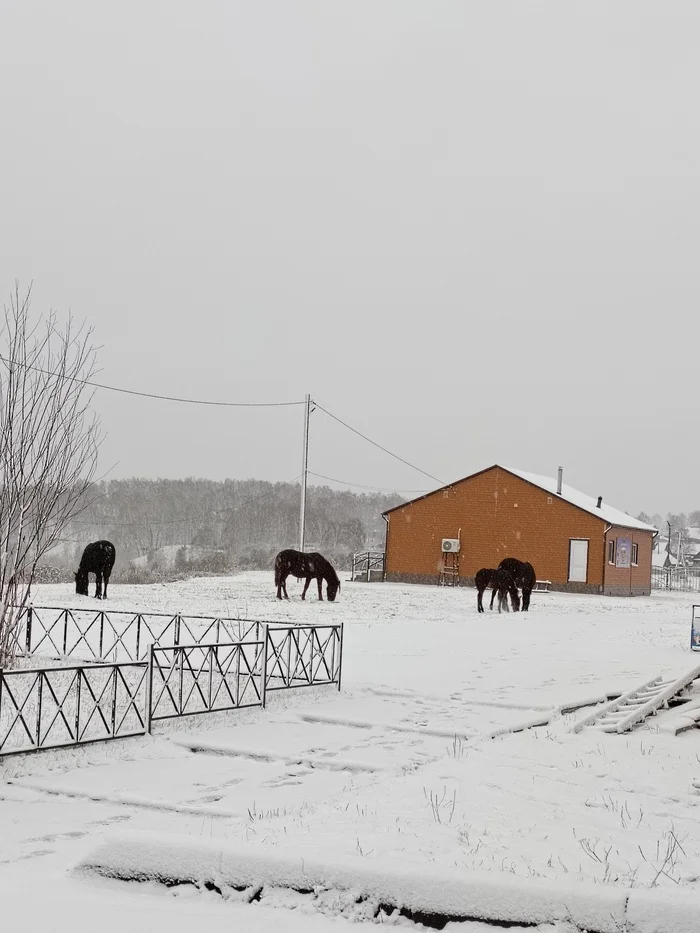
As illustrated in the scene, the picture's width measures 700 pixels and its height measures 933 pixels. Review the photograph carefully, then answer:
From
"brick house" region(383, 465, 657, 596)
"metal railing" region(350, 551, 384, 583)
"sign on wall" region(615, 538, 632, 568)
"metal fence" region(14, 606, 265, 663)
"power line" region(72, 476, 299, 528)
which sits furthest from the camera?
"power line" region(72, 476, 299, 528)

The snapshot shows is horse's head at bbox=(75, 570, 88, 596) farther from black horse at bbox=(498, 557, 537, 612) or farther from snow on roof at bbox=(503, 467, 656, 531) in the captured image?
snow on roof at bbox=(503, 467, 656, 531)

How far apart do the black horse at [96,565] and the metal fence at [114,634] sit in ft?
16.9

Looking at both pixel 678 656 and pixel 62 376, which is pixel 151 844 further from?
pixel 678 656

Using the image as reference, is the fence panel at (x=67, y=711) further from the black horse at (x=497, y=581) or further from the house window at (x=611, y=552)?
the house window at (x=611, y=552)

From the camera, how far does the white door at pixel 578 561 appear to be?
3956 centimetres

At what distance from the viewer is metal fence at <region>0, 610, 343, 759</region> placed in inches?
350

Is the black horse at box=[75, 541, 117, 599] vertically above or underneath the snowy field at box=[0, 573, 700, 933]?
above

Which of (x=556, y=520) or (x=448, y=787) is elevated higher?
(x=556, y=520)

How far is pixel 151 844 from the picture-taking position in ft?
17.2

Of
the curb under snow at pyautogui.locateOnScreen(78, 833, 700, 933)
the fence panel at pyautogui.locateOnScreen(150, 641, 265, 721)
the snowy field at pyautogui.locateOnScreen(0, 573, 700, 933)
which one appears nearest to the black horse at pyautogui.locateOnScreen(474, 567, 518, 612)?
the snowy field at pyautogui.locateOnScreen(0, 573, 700, 933)

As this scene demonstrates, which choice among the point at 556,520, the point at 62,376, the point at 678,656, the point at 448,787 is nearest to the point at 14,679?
the point at 62,376

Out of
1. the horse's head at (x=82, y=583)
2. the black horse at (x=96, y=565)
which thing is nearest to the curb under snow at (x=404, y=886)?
the black horse at (x=96, y=565)

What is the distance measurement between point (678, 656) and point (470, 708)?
694 centimetres

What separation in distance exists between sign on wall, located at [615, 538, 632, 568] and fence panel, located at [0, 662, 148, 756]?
31150 millimetres
